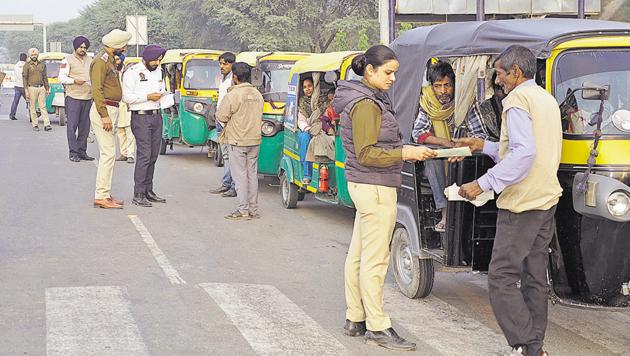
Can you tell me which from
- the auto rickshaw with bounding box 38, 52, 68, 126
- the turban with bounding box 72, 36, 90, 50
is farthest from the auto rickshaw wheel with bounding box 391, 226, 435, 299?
the auto rickshaw with bounding box 38, 52, 68, 126

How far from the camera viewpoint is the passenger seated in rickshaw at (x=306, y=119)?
39.8 feet

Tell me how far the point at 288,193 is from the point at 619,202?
7.40 m

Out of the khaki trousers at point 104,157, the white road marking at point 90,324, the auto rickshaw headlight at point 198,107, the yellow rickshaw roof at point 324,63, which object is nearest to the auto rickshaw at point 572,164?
the white road marking at point 90,324

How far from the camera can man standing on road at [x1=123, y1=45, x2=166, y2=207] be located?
12461 millimetres

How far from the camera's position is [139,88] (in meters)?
12.5

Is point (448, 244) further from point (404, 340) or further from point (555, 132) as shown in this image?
point (555, 132)

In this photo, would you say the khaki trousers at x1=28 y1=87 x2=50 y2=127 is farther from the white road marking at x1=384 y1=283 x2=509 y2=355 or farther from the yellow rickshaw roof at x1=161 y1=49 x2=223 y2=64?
the white road marking at x1=384 y1=283 x2=509 y2=355

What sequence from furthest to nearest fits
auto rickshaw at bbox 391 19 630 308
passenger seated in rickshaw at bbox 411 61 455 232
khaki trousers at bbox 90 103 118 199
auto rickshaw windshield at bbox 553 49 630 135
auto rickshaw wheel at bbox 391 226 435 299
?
khaki trousers at bbox 90 103 118 199 < passenger seated in rickshaw at bbox 411 61 455 232 < auto rickshaw wheel at bbox 391 226 435 299 < auto rickshaw windshield at bbox 553 49 630 135 < auto rickshaw at bbox 391 19 630 308

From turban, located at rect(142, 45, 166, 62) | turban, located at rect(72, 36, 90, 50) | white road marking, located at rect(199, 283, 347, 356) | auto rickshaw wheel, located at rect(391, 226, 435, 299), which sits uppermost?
turban, located at rect(72, 36, 90, 50)

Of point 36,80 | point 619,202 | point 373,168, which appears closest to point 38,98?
point 36,80

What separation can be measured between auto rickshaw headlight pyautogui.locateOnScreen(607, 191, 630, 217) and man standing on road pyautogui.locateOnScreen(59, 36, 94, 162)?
12128 mm

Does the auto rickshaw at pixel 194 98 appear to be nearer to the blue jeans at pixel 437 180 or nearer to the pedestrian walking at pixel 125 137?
the pedestrian walking at pixel 125 137

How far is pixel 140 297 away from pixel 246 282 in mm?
1034

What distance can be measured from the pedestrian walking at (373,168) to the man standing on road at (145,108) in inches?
248
